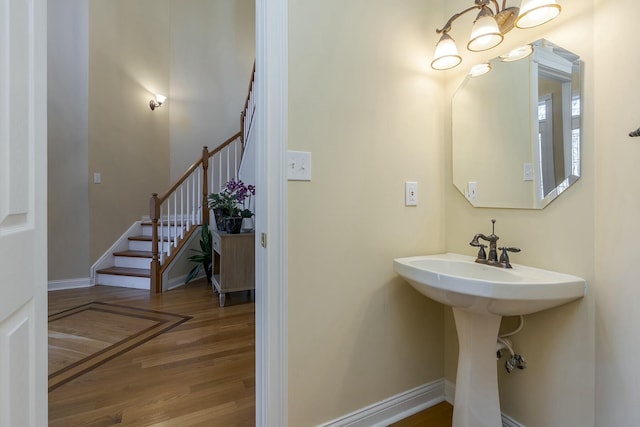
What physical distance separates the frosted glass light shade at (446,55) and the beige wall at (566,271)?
0.19 metres

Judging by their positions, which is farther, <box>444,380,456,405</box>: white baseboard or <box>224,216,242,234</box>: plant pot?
<box>224,216,242,234</box>: plant pot

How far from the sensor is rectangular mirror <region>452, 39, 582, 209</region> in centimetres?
114

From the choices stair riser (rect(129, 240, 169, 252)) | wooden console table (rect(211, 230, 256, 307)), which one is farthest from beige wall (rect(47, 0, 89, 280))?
wooden console table (rect(211, 230, 256, 307))

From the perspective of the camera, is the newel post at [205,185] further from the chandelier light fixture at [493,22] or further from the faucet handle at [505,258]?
the faucet handle at [505,258]

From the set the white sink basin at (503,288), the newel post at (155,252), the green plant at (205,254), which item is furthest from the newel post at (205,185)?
the white sink basin at (503,288)

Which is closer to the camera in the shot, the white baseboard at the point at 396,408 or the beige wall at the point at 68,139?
the white baseboard at the point at 396,408

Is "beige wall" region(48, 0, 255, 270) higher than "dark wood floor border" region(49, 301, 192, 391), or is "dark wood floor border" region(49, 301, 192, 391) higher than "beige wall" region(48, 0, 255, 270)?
"beige wall" region(48, 0, 255, 270)

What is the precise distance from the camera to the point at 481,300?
1001 mm

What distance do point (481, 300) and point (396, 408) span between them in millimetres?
800

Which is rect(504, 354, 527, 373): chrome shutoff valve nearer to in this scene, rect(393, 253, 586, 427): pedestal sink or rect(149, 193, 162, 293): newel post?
rect(393, 253, 586, 427): pedestal sink

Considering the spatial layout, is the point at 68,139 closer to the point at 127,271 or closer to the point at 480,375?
the point at 127,271

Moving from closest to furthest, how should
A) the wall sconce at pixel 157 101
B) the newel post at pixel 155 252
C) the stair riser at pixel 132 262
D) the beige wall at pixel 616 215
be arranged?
the beige wall at pixel 616 215, the newel post at pixel 155 252, the stair riser at pixel 132 262, the wall sconce at pixel 157 101

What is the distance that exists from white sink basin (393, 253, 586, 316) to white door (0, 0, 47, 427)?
3.88 ft

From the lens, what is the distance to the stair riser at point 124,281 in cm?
362
